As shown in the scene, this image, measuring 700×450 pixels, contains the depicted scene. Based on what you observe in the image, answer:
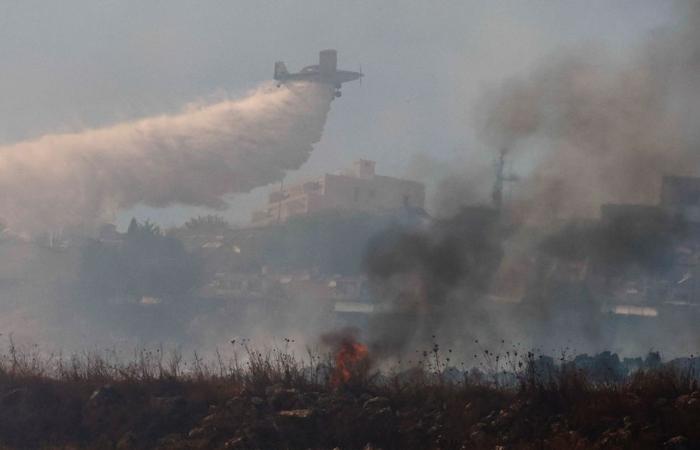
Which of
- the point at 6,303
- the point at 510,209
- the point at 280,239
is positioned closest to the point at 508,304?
the point at 510,209

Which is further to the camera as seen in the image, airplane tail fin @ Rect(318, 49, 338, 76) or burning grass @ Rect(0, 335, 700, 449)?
airplane tail fin @ Rect(318, 49, 338, 76)

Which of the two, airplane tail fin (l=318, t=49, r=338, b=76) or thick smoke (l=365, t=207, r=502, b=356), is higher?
airplane tail fin (l=318, t=49, r=338, b=76)

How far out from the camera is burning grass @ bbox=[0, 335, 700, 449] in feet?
80.7

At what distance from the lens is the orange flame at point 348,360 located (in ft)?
106

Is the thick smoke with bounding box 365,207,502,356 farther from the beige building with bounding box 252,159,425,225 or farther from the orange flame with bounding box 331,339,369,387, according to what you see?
the beige building with bounding box 252,159,425,225

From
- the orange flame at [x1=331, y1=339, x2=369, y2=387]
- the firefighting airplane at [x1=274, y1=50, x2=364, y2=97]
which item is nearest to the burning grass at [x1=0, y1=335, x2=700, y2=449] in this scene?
the orange flame at [x1=331, y1=339, x2=369, y2=387]

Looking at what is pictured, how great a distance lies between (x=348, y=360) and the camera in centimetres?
3603

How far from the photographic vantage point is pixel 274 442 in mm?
26984

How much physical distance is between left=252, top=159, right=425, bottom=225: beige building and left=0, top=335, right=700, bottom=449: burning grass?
314 feet

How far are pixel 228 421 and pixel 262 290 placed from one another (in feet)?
270

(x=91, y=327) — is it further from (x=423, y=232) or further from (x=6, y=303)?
(x=423, y=232)

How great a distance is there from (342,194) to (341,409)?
113 meters

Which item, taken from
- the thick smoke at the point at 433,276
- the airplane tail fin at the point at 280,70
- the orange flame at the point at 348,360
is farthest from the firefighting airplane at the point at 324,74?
the orange flame at the point at 348,360

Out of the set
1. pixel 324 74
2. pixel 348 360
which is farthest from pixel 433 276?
pixel 324 74
